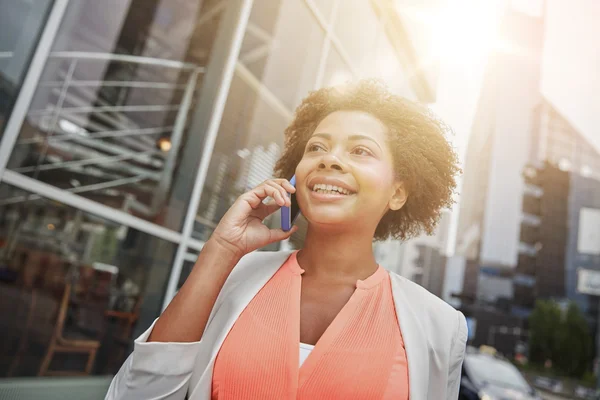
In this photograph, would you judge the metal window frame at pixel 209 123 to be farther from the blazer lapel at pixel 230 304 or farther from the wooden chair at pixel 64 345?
the blazer lapel at pixel 230 304

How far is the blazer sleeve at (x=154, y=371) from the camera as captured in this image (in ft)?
3.24

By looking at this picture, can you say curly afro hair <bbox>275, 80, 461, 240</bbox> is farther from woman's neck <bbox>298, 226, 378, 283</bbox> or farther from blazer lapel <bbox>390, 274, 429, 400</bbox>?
blazer lapel <bbox>390, 274, 429, 400</bbox>

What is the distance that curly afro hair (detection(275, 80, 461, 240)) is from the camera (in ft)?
4.28

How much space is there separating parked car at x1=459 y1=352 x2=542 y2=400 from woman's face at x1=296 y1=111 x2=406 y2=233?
16.2ft

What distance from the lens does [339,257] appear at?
1.23m

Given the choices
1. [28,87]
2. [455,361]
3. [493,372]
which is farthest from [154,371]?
[493,372]

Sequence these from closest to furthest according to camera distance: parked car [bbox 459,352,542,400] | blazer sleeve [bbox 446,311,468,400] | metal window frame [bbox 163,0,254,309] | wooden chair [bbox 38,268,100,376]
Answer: blazer sleeve [bbox 446,311,468,400]
wooden chair [bbox 38,268,100,376]
metal window frame [bbox 163,0,254,309]
parked car [bbox 459,352,542,400]

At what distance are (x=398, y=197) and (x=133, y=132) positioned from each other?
3.78m

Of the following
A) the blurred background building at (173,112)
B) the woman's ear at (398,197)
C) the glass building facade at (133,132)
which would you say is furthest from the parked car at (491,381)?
the woman's ear at (398,197)

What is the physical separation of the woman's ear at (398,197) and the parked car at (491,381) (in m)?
4.79

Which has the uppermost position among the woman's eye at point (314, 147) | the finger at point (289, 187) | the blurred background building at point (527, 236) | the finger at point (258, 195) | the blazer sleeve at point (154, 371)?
the blurred background building at point (527, 236)

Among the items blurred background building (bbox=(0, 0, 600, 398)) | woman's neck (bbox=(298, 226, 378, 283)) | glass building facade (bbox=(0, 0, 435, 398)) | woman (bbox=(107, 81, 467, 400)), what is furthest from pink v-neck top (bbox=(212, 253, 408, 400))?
glass building facade (bbox=(0, 0, 435, 398))

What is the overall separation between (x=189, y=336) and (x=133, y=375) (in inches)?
6.1

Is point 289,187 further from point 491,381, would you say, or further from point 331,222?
point 491,381
